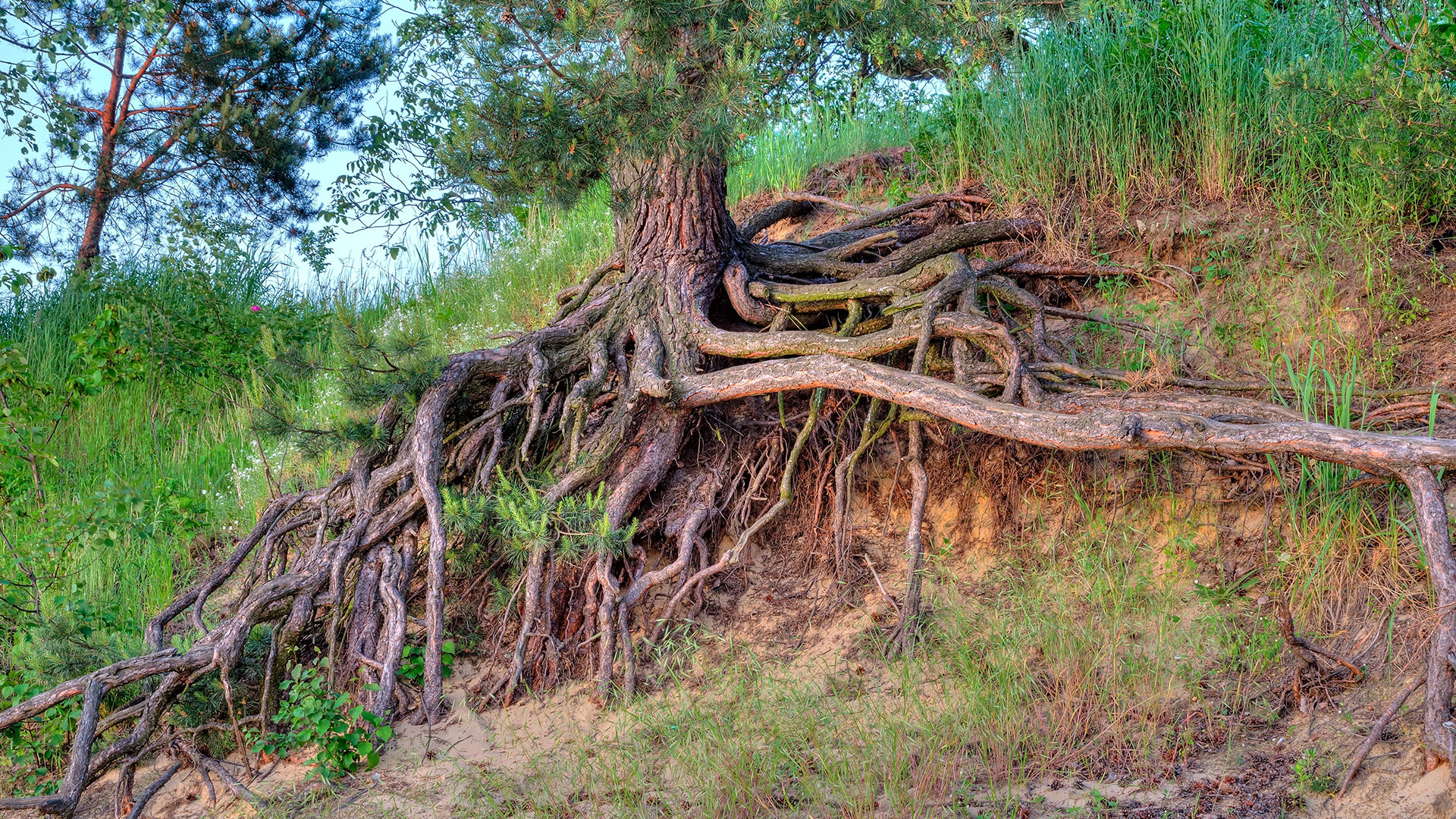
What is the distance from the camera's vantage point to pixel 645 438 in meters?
4.93

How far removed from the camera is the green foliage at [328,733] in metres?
3.86

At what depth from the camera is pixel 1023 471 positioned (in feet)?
15.8

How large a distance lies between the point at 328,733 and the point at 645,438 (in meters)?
1.97

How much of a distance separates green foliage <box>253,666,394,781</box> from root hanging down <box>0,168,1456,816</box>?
118 millimetres

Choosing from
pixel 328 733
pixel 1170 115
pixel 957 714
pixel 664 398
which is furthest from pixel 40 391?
pixel 1170 115

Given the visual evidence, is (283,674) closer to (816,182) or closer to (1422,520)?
(1422,520)

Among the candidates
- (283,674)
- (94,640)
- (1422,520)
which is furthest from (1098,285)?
(94,640)

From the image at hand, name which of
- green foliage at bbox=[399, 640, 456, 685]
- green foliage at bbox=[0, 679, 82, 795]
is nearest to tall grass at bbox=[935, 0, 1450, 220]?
green foliage at bbox=[399, 640, 456, 685]

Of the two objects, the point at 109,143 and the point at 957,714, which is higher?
→ the point at 109,143

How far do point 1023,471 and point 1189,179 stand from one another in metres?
2.13

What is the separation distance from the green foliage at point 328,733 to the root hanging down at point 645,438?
0.39 feet

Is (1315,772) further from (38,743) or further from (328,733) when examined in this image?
(38,743)

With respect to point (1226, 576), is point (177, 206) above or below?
above

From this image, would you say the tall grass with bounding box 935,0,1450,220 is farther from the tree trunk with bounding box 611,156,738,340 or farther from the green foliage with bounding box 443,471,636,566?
the green foliage with bounding box 443,471,636,566
